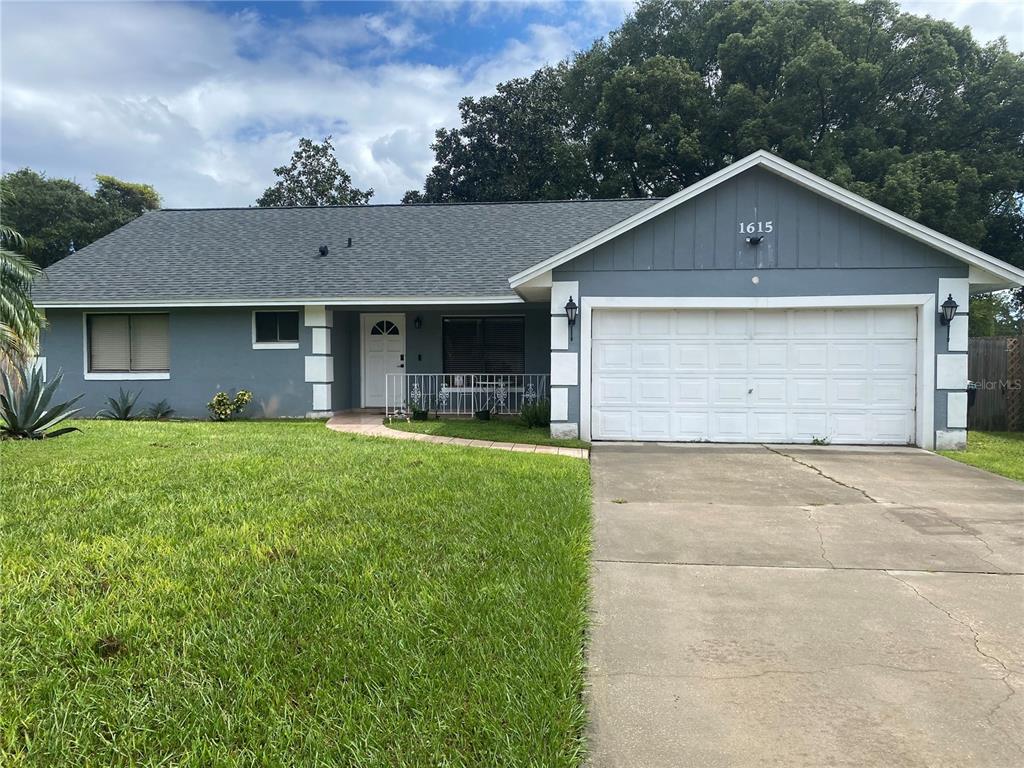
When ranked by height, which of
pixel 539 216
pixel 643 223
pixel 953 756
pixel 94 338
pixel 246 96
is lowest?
pixel 953 756

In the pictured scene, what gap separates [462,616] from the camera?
317 cm

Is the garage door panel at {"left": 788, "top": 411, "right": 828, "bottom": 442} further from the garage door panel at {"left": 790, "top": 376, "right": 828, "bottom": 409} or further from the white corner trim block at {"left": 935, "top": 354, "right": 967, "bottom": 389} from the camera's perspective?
the white corner trim block at {"left": 935, "top": 354, "right": 967, "bottom": 389}

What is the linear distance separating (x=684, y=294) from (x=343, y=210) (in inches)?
431

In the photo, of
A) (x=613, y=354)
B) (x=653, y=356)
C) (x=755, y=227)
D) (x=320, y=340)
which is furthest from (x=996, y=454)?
(x=320, y=340)

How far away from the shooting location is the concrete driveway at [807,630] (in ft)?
7.82

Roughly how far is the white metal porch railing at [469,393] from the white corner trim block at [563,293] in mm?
2843

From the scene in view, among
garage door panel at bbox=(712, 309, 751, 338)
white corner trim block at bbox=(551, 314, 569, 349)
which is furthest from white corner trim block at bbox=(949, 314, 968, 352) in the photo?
A: white corner trim block at bbox=(551, 314, 569, 349)

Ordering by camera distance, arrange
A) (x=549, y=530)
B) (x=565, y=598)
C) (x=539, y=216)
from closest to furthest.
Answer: (x=565, y=598), (x=549, y=530), (x=539, y=216)

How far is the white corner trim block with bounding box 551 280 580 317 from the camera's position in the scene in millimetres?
9953

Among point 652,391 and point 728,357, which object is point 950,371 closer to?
point 728,357

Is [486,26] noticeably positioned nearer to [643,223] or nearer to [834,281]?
[643,223]

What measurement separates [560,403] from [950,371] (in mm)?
6003

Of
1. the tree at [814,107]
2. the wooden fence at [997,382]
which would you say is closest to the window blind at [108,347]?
the wooden fence at [997,382]

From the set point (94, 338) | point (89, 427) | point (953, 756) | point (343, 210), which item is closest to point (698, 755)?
point (953, 756)
